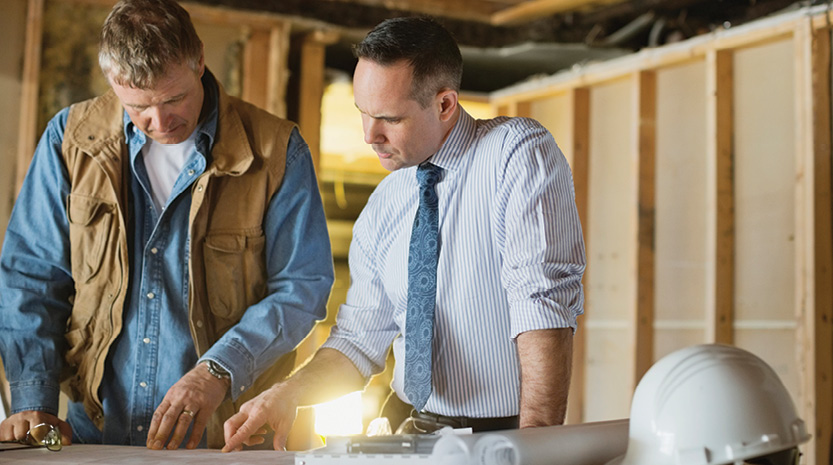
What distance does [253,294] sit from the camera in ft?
6.82

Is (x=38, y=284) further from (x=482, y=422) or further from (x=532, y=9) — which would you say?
(x=532, y=9)

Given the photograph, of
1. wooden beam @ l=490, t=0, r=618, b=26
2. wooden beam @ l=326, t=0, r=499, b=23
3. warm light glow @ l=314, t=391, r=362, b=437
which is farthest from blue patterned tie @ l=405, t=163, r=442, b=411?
wooden beam @ l=490, t=0, r=618, b=26

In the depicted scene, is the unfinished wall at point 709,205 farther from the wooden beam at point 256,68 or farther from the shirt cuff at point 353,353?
the shirt cuff at point 353,353

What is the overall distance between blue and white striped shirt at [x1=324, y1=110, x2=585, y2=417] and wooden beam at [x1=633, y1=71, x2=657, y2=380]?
286 centimetres

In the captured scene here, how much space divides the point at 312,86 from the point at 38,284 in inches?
114

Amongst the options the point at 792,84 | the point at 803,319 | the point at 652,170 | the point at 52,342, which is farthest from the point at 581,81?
the point at 52,342

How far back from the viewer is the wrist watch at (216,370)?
1832 millimetres

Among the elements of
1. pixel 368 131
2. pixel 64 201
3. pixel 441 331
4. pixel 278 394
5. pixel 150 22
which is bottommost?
pixel 278 394

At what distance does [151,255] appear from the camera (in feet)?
6.51

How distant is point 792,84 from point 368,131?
9.63 feet

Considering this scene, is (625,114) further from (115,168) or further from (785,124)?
(115,168)

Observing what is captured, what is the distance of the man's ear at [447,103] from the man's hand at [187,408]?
733 millimetres

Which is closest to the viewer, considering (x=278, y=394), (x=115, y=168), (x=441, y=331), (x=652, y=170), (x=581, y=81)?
(x=278, y=394)

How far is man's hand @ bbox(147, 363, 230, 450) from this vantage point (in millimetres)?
1680
